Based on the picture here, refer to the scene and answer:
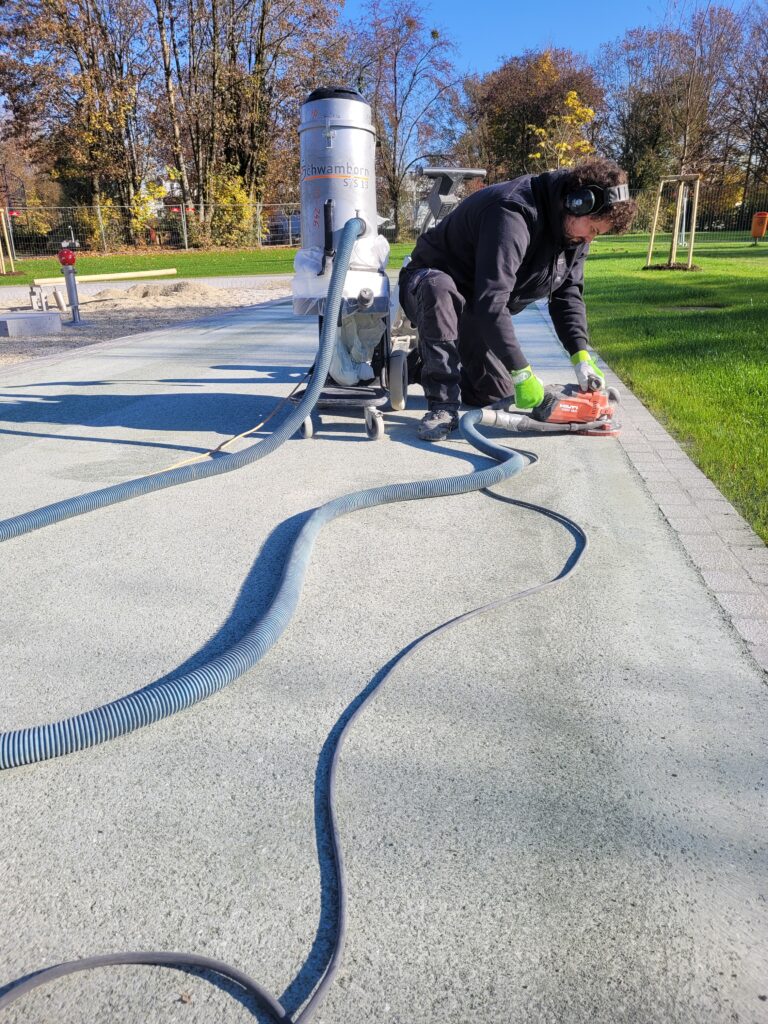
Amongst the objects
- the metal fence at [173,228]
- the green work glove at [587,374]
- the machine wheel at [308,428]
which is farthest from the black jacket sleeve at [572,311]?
the metal fence at [173,228]

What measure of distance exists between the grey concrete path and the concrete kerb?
0.16ft

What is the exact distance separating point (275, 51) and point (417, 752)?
1417 inches

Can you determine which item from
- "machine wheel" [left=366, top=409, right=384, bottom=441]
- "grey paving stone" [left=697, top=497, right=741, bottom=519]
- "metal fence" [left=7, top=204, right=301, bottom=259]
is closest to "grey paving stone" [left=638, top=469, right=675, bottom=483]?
"grey paving stone" [left=697, top=497, right=741, bottom=519]

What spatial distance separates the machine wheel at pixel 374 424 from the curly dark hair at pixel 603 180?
1.40m

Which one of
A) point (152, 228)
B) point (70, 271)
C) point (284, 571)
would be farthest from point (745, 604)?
point (152, 228)

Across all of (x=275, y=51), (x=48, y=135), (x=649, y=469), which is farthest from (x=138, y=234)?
(x=649, y=469)

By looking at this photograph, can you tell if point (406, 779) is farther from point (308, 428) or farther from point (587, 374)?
point (587, 374)

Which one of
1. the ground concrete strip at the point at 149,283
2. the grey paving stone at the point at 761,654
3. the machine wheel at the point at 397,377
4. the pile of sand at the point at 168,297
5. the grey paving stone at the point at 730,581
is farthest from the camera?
the ground concrete strip at the point at 149,283

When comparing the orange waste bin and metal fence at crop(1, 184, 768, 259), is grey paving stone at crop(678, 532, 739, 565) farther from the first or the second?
the orange waste bin

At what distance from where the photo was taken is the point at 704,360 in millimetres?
5844

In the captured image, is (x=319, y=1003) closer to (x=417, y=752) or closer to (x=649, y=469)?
(x=417, y=752)

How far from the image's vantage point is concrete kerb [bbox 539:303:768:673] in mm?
2264

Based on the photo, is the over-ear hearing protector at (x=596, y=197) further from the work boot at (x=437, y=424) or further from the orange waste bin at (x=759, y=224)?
the orange waste bin at (x=759, y=224)

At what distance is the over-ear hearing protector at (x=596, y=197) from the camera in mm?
3547
